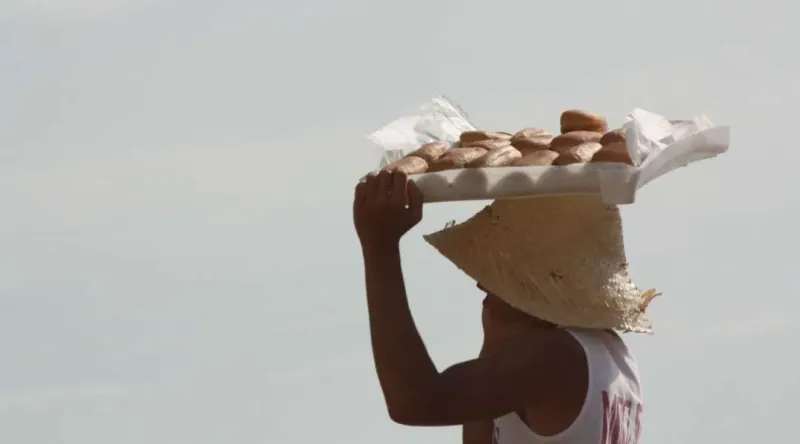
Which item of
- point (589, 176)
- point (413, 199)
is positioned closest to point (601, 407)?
point (589, 176)

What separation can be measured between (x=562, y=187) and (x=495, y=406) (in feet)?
2.11

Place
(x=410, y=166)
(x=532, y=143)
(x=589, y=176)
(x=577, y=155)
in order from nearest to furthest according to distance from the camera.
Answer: (x=589, y=176)
(x=577, y=155)
(x=410, y=166)
(x=532, y=143)

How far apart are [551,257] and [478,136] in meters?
0.46

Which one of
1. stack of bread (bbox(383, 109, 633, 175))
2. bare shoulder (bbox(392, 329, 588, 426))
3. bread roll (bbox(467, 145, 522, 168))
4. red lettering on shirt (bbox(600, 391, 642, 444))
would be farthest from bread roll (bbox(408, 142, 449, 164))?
red lettering on shirt (bbox(600, 391, 642, 444))

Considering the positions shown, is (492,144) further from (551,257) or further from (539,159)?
(551,257)

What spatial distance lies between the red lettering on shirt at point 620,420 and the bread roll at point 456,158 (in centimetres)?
78

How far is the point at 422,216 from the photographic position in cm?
552

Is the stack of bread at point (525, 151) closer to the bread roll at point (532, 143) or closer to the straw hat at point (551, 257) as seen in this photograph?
the bread roll at point (532, 143)

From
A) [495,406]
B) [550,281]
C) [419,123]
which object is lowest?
[495,406]

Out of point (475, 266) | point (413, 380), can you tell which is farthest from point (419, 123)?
point (413, 380)

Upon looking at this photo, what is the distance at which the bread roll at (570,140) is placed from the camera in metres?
5.63

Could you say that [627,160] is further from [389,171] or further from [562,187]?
[389,171]

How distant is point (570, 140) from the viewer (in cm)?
566

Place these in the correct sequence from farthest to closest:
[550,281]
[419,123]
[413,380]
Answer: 1. [419,123]
2. [550,281]
3. [413,380]
